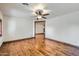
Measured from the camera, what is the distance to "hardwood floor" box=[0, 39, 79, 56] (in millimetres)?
1824

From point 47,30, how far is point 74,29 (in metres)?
0.50

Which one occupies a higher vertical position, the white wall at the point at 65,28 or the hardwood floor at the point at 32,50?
the white wall at the point at 65,28

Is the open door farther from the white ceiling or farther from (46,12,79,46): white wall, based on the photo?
the white ceiling

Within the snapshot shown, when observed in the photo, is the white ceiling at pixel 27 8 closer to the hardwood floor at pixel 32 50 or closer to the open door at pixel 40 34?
the open door at pixel 40 34

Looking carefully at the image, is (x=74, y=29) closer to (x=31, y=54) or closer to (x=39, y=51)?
(x=39, y=51)

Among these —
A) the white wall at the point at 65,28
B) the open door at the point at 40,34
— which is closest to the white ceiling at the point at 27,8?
the white wall at the point at 65,28

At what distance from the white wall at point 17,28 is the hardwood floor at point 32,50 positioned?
13cm

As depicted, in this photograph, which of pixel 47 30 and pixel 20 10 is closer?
pixel 20 10

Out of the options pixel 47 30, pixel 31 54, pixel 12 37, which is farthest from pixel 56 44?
pixel 12 37

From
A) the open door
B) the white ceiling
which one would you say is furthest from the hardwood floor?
the white ceiling

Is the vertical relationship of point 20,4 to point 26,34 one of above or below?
above

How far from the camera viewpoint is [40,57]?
1.88 meters

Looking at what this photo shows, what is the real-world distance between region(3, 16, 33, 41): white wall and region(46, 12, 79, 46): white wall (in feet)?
1.22

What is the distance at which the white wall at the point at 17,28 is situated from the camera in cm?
187
